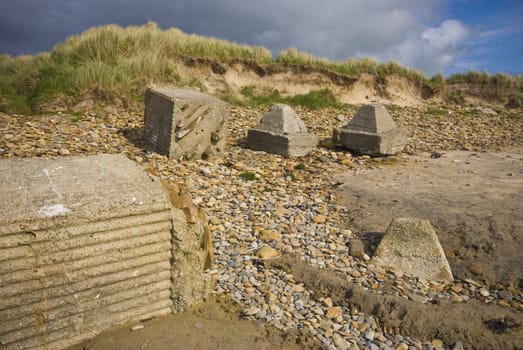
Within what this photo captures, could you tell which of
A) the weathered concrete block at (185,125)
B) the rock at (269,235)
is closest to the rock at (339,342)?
the rock at (269,235)

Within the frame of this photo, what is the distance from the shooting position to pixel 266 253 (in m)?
4.18

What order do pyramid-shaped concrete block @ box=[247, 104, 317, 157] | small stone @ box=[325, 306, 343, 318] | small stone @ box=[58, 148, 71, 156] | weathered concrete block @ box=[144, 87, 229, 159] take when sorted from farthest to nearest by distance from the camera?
pyramid-shaped concrete block @ box=[247, 104, 317, 157], weathered concrete block @ box=[144, 87, 229, 159], small stone @ box=[58, 148, 71, 156], small stone @ box=[325, 306, 343, 318]

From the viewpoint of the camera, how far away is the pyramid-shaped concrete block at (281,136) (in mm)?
7754

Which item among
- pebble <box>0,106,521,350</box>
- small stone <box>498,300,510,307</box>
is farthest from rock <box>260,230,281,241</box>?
small stone <box>498,300,510,307</box>

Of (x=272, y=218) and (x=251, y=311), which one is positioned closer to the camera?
(x=251, y=311)

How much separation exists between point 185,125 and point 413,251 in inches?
161

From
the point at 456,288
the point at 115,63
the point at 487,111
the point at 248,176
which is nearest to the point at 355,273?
the point at 456,288

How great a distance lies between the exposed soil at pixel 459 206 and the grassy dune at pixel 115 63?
20.7 feet

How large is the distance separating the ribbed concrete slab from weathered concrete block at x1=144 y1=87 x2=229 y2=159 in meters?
3.41

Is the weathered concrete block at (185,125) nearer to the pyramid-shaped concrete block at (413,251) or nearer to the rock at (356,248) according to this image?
the rock at (356,248)

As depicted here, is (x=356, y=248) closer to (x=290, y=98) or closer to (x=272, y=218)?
(x=272, y=218)

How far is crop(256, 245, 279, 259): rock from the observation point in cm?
416

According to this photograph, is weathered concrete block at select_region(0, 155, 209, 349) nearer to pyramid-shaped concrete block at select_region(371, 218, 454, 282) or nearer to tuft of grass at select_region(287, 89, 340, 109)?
pyramid-shaped concrete block at select_region(371, 218, 454, 282)

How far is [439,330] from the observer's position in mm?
3201
